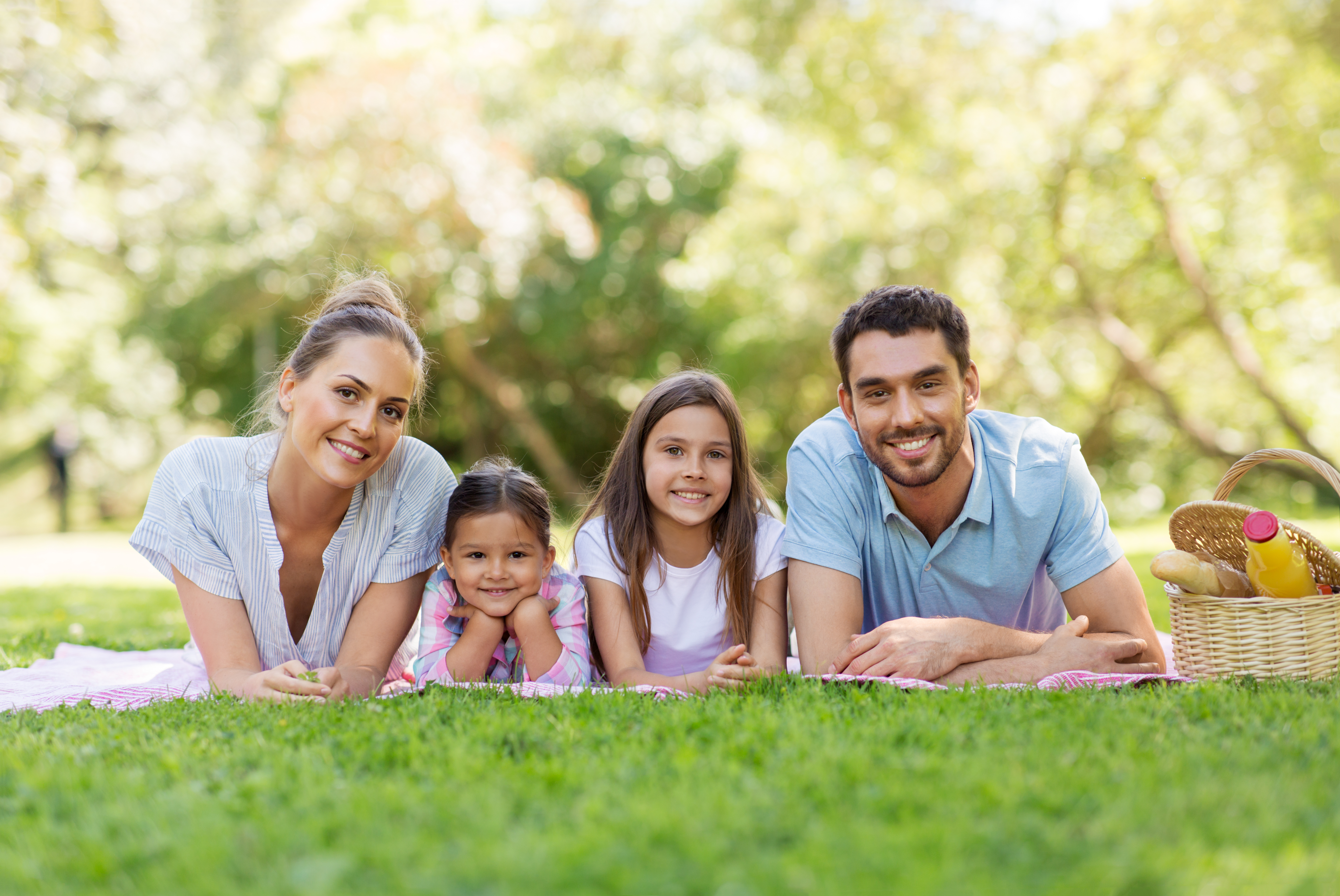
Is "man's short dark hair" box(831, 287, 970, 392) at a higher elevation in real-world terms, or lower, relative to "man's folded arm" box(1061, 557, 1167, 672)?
higher

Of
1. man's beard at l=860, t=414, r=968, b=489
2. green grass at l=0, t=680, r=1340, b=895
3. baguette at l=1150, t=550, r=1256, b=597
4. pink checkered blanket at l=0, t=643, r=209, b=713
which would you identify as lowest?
green grass at l=0, t=680, r=1340, b=895

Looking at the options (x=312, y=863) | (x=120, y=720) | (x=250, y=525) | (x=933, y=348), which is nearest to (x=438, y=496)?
(x=250, y=525)

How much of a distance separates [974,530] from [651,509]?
1379 millimetres

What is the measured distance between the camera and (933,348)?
155 inches

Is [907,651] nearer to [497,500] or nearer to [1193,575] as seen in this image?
[1193,575]

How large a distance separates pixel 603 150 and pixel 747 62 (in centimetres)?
334

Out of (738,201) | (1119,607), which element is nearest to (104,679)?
(1119,607)

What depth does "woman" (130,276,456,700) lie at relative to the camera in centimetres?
401

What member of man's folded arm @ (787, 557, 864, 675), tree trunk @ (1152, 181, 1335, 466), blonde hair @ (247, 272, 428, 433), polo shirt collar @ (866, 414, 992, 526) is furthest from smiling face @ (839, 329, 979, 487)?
tree trunk @ (1152, 181, 1335, 466)

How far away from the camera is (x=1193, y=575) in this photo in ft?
12.3

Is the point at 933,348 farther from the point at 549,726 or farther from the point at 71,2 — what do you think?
the point at 71,2

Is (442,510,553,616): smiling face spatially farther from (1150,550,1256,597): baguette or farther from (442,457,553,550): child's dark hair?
(1150,550,1256,597): baguette

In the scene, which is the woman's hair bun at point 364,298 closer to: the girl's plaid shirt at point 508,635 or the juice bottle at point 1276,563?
the girl's plaid shirt at point 508,635

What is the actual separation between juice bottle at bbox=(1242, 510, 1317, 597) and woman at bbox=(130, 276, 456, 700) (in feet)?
10.7
